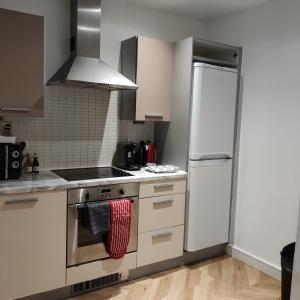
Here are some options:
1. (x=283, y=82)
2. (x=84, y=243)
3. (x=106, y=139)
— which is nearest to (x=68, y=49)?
(x=106, y=139)

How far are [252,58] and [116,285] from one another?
7.62 ft

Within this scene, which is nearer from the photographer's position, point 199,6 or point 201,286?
point 201,286

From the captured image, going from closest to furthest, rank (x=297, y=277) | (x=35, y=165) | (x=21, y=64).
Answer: (x=297, y=277) → (x=21, y=64) → (x=35, y=165)

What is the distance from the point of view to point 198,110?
274cm

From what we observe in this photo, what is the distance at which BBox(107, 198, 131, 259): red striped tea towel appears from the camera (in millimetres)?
2361

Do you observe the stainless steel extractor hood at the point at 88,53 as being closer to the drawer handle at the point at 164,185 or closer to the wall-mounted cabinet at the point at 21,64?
the wall-mounted cabinet at the point at 21,64

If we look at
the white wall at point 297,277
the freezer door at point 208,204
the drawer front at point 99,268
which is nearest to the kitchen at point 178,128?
the drawer front at point 99,268

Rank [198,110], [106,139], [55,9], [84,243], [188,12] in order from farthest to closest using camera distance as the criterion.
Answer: [188,12] < [106,139] < [198,110] < [55,9] < [84,243]

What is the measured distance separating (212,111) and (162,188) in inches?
32.4

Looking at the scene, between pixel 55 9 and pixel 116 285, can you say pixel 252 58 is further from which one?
pixel 116 285

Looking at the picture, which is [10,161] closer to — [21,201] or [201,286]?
[21,201]

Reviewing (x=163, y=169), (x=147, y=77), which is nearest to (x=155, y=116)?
(x=147, y=77)

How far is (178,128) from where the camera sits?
2877 millimetres

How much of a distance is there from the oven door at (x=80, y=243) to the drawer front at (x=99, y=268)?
1.7 inches
